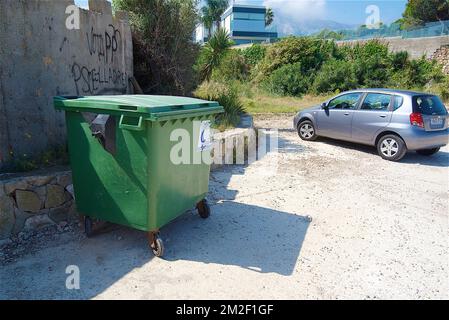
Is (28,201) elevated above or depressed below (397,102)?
below

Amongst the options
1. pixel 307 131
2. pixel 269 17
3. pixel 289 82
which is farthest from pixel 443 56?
pixel 269 17

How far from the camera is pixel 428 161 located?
7.99m

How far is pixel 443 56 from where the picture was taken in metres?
24.5

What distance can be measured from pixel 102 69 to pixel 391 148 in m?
6.08

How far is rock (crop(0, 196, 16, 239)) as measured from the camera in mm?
3721

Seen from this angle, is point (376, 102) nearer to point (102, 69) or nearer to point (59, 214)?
point (102, 69)

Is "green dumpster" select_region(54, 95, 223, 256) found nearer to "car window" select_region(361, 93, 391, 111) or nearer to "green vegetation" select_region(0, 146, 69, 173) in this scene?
"green vegetation" select_region(0, 146, 69, 173)

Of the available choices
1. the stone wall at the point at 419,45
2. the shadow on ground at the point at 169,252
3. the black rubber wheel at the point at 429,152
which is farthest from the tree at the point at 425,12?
the shadow on ground at the point at 169,252

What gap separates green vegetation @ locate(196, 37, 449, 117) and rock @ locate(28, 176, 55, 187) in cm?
1641

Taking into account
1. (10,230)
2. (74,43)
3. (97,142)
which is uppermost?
(74,43)

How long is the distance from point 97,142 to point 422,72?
79.6ft

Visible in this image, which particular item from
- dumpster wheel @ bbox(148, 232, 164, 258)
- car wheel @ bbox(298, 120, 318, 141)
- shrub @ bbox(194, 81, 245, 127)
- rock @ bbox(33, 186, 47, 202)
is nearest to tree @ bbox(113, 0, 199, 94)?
shrub @ bbox(194, 81, 245, 127)

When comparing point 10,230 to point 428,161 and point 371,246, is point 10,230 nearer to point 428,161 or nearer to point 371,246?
point 371,246
